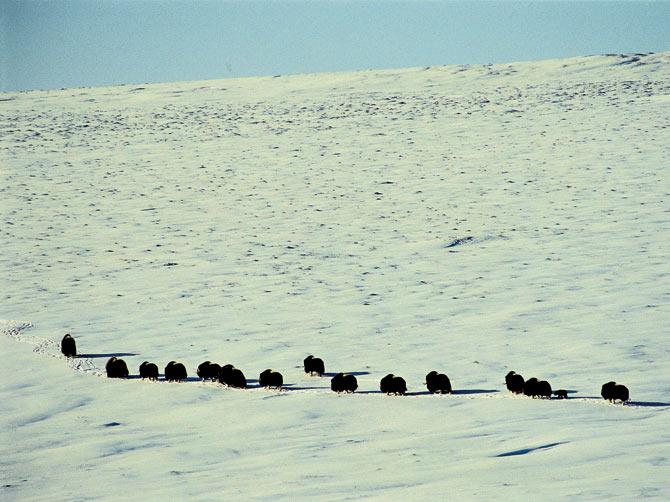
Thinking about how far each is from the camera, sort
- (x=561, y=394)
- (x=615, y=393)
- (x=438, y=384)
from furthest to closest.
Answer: (x=438, y=384), (x=561, y=394), (x=615, y=393)

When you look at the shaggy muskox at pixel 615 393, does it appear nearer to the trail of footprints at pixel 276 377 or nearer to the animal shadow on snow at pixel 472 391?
the trail of footprints at pixel 276 377

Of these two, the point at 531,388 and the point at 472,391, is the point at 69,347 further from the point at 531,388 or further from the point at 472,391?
the point at 531,388

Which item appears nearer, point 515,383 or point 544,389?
point 544,389

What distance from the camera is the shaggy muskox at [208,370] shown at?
28.2 ft

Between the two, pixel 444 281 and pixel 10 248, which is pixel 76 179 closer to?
pixel 10 248

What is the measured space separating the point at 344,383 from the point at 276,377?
2.22 feet

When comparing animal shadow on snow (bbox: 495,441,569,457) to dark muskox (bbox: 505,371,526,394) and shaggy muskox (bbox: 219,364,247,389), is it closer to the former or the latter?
dark muskox (bbox: 505,371,526,394)

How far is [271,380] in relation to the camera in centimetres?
818

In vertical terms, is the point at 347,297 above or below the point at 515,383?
above

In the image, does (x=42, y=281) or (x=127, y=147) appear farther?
(x=127, y=147)

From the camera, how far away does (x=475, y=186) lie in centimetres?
1953

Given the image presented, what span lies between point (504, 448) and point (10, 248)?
12.4 metres

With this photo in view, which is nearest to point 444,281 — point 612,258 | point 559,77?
point 612,258

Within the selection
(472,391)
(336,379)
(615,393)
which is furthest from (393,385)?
(615,393)
